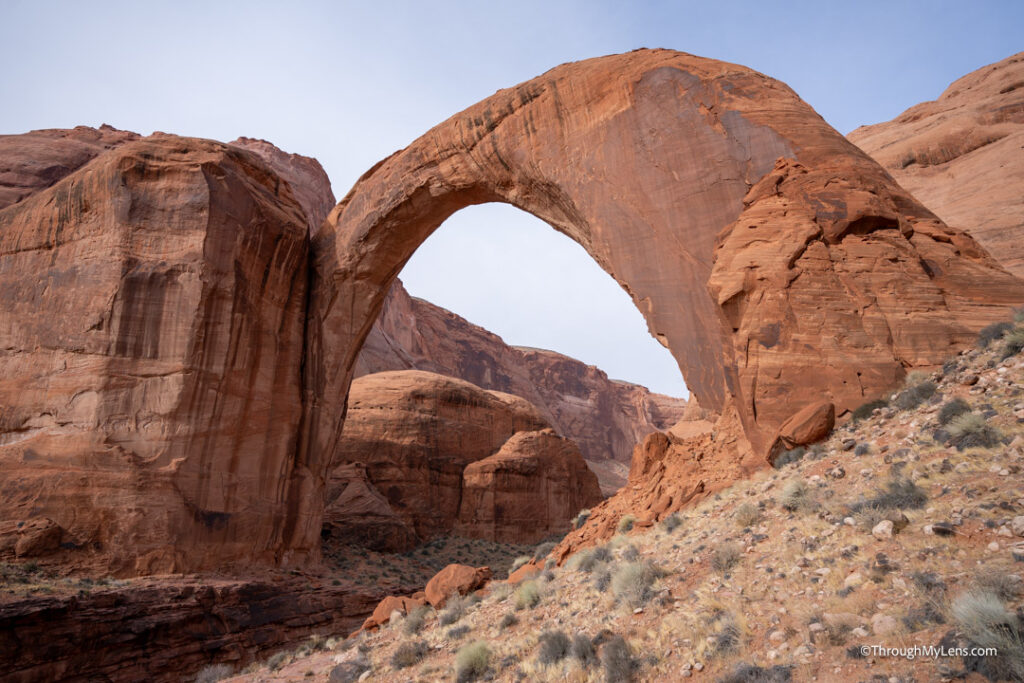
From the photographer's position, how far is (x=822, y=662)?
4023 mm

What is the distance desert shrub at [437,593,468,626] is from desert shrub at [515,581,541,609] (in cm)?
115

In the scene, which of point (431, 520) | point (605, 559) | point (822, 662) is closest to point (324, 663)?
point (605, 559)

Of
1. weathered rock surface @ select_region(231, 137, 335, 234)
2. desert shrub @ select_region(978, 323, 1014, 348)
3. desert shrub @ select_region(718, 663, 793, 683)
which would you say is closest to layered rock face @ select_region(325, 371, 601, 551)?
desert shrub @ select_region(978, 323, 1014, 348)

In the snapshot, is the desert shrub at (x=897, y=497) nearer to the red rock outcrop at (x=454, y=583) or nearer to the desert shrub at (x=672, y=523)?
the desert shrub at (x=672, y=523)

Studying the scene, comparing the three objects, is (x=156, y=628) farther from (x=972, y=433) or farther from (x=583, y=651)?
(x=972, y=433)

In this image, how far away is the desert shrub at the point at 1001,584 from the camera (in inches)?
144

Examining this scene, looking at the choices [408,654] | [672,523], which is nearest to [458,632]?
[408,654]

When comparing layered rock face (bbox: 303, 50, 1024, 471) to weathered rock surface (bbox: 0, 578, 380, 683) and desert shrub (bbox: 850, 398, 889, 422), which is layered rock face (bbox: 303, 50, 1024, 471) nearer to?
desert shrub (bbox: 850, 398, 889, 422)

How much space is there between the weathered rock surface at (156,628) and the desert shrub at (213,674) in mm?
1164

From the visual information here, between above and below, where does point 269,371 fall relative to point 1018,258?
below

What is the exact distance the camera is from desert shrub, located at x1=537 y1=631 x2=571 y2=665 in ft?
18.7

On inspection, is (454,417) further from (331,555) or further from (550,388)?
(550,388)

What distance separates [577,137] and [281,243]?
29.4ft

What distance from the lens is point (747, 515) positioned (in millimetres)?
6387
